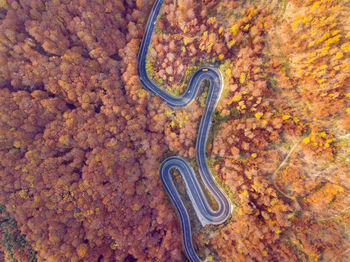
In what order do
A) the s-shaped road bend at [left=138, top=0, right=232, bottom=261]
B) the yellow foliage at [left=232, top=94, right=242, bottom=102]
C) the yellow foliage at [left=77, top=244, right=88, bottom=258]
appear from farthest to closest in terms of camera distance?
the s-shaped road bend at [left=138, top=0, right=232, bottom=261]
the yellow foliage at [left=232, top=94, right=242, bottom=102]
the yellow foliage at [left=77, top=244, right=88, bottom=258]

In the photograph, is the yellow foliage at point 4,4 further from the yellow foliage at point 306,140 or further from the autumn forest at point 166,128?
the yellow foliage at point 306,140

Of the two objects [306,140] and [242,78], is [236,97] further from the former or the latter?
[306,140]

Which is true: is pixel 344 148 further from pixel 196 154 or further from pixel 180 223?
pixel 180 223

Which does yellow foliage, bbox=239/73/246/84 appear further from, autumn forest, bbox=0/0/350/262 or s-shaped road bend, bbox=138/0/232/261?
s-shaped road bend, bbox=138/0/232/261

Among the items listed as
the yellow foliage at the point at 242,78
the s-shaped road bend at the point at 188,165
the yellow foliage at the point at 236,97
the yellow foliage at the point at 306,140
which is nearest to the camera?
the yellow foliage at the point at 306,140

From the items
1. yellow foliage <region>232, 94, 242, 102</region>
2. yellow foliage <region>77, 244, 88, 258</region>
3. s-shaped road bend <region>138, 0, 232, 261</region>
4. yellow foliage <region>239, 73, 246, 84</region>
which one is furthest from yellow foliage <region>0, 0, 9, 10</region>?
yellow foliage <region>232, 94, 242, 102</region>

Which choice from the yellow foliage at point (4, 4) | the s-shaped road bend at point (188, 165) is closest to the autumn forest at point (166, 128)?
the yellow foliage at point (4, 4)

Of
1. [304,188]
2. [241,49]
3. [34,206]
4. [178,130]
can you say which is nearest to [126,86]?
[178,130]
